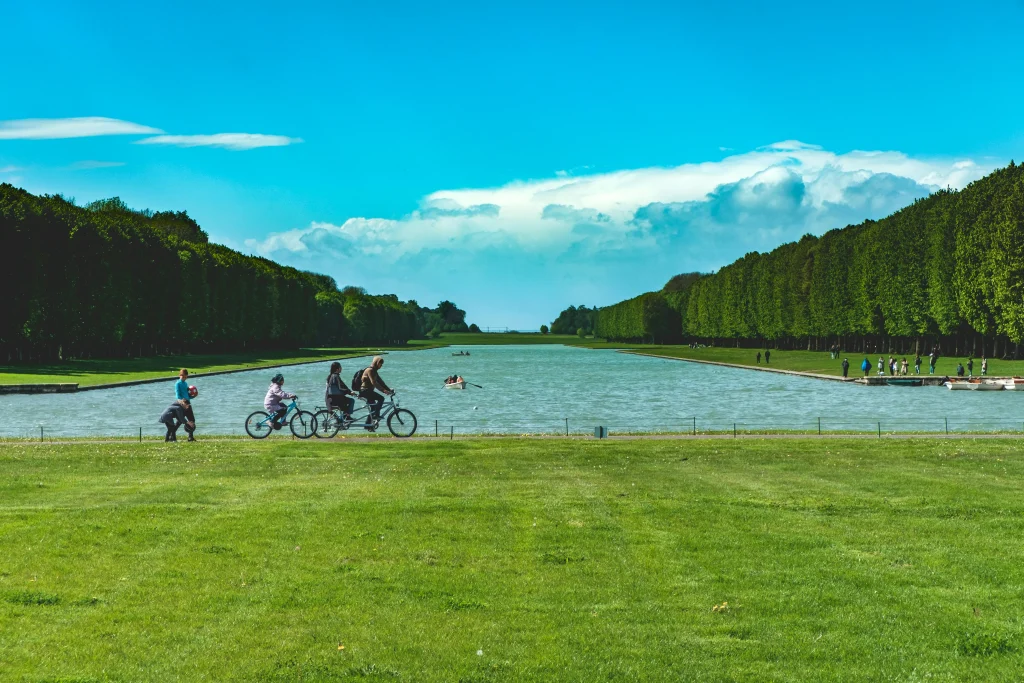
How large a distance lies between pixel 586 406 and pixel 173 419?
90.3 ft

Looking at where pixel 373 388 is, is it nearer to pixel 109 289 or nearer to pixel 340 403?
pixel 340 403

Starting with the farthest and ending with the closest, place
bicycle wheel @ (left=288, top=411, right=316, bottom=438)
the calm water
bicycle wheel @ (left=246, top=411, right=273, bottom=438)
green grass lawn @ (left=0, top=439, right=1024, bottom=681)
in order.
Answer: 1. the calm water
2. bicycle wheel @ (left=246, top=411, right=273, bottom=438)
3. bicycle wheel @ (left=288, top=411, right=316, bottom=438)
4. green grass lawn @ (left=0, top=439, right=1024, bottom=681)

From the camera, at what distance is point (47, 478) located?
20.2 metres

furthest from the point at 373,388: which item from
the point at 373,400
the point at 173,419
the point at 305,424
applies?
the point at 173,419

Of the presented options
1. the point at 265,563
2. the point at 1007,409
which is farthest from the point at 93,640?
the point at 1007,409

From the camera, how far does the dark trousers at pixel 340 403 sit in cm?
3083

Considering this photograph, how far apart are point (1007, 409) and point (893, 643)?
44.4m

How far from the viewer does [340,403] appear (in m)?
30.9

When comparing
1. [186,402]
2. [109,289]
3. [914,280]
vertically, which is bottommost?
[186,402]

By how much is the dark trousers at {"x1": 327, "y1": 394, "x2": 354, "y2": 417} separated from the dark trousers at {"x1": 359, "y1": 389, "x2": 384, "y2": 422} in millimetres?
609

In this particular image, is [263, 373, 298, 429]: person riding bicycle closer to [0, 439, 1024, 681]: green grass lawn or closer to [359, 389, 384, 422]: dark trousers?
[359, 389, 384, 422]: dark trousers

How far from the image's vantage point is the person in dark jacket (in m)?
29.7

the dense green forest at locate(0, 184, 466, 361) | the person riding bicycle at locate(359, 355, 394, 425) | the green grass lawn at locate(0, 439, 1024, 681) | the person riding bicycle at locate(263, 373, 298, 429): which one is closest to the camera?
the green grass lawn at locate(0, 439, 1024, 681)

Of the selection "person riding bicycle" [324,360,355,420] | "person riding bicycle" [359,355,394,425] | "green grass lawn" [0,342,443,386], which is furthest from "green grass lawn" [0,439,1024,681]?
"green grass lawn" [0,342,443,386]
